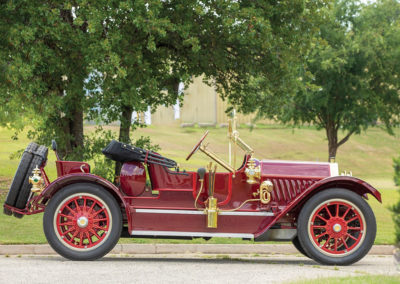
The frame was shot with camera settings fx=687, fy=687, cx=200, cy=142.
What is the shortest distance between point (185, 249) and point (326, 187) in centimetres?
255

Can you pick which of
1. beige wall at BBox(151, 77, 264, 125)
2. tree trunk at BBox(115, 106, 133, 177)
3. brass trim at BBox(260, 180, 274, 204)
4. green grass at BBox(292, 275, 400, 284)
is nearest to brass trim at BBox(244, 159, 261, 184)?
brass trim at BBox(260, 180, 274, 204)

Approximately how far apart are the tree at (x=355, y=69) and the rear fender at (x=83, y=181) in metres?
19.9

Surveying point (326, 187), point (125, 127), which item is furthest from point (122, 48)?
point (326, 187)

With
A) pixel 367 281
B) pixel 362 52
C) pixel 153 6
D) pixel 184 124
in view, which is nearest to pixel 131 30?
pixel 153 6

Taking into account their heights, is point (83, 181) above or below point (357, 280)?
above

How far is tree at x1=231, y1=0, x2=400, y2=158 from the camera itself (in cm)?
2820

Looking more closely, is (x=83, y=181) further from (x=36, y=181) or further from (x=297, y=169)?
(x=297, y=169)

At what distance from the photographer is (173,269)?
8000 mm

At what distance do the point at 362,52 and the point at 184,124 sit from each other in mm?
22346

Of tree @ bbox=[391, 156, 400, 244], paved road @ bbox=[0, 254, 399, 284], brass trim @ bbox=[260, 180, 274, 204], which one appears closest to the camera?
tree @ bbox=[391, 156, 400, 244]

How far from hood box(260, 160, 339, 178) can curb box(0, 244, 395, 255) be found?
6.30ft

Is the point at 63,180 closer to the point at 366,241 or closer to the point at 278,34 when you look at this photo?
the point at 366,241

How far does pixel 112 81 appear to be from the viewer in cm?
1527

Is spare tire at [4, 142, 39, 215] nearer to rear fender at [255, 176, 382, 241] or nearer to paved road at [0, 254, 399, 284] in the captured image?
paved road at [0, 254, 399, 284]
